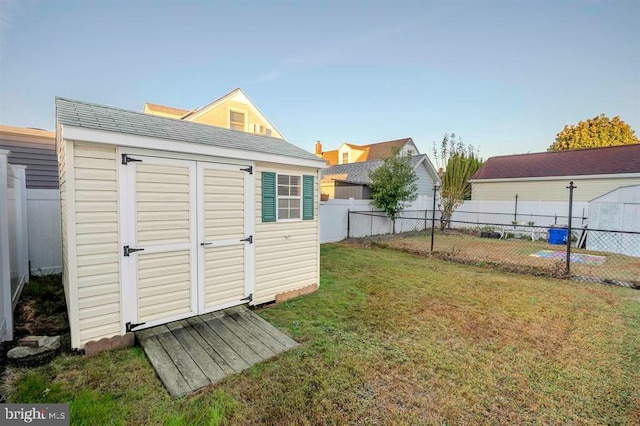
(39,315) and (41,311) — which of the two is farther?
(41,311)

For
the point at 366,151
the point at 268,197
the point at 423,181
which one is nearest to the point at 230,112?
the point at 268,197

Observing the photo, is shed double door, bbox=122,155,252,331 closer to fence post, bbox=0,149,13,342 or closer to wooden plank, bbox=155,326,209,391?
wooden plank, bbox=155,326,209,391

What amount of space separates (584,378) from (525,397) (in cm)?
85

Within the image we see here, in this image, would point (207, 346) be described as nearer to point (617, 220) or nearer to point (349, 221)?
point (349, 221)

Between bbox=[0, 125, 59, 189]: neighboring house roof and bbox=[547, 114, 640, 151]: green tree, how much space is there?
37.7 metres

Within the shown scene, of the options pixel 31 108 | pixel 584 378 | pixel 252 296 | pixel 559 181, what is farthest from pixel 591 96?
pixel 31 108

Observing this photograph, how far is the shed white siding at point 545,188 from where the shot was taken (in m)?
13.8

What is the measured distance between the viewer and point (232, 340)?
3342mm

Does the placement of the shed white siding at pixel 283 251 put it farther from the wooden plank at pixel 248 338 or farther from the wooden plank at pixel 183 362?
the wooden plank at pixel 183 362

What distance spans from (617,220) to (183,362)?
45.4ft

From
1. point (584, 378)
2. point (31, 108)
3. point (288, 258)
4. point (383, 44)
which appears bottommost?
point (584, 378)

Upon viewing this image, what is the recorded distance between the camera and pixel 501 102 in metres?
11.8

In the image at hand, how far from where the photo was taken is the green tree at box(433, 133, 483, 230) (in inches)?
602

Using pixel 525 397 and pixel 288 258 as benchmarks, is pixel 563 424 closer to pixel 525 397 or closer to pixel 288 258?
pixel 525 397
